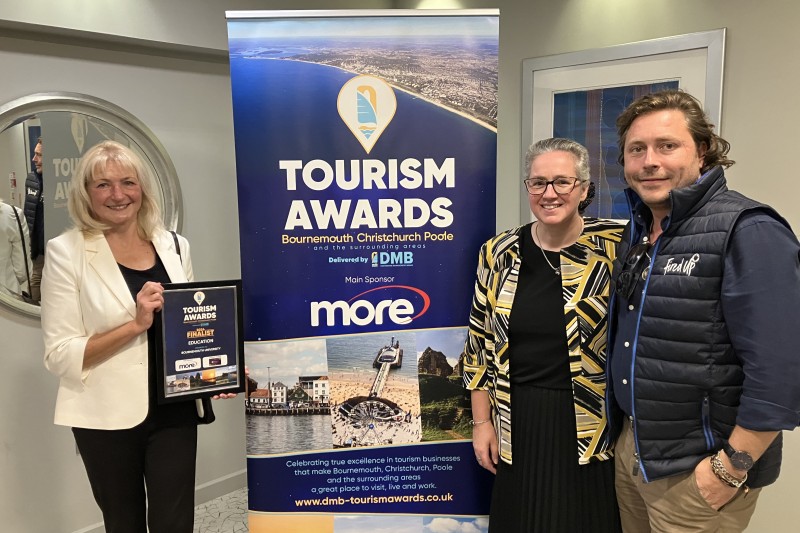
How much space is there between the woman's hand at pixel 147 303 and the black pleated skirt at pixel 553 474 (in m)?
1.08

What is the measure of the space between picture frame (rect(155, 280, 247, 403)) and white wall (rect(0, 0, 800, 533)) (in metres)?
1.13

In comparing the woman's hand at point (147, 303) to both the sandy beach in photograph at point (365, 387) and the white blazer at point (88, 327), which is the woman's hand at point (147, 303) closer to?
the white blazer at point (88, 327)

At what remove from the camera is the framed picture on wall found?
2221 millimetres

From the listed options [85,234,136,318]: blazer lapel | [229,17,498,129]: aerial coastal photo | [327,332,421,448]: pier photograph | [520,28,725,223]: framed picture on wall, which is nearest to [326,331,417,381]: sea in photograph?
[327,332,421,448]: pier photograph

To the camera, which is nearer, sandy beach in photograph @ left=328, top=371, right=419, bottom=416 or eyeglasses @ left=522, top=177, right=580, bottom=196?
eyeglasses @ left=522, top=177, right=580, bottom=196

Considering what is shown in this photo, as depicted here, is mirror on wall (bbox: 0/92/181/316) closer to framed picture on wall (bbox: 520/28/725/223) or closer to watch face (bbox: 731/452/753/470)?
framed picture on wall (bbox: 520/28/725/223)

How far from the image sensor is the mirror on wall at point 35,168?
225 centimetres

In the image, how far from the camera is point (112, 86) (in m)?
2.52

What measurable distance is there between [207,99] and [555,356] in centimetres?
224

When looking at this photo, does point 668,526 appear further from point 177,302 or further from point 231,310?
point 177,302

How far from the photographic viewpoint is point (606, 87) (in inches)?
99.3

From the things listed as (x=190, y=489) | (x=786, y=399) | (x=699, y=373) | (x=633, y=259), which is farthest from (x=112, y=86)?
(x=786, y=399)

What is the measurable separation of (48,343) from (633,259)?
5.47ft

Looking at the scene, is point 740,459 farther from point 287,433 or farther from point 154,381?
point 154,381
